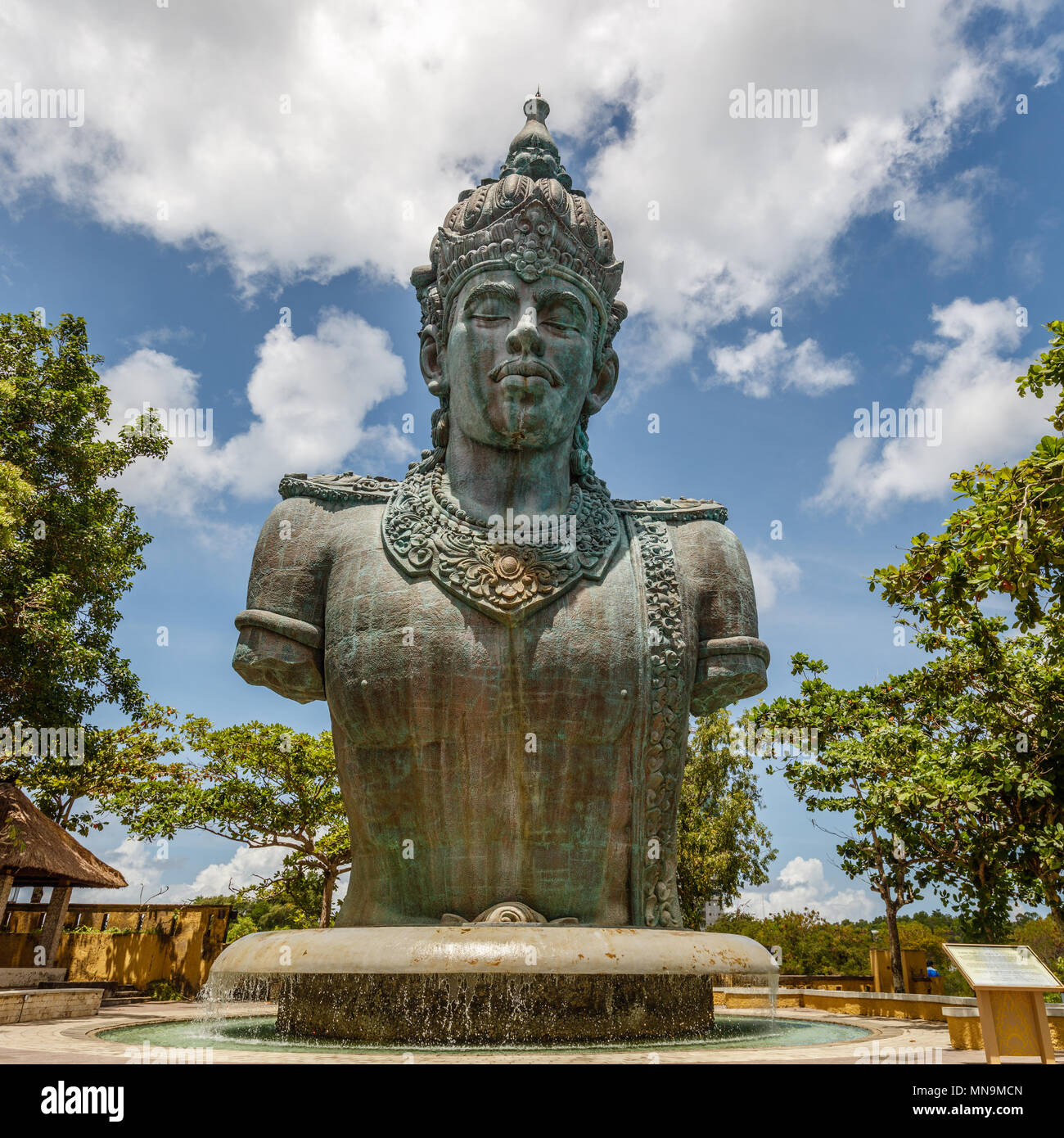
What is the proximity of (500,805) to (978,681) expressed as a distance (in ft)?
39.4

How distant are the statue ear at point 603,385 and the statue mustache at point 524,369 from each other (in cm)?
94

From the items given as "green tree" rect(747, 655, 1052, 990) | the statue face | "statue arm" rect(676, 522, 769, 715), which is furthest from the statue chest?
"green tree" rect(747, 655, 1052, 990)

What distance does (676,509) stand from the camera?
269 inches

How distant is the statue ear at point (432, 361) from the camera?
273 inches

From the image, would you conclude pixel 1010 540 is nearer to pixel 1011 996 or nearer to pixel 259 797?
pixel 1011 996

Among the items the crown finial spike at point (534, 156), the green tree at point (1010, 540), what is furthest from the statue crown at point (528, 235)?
the green tree at point (1010, 540)

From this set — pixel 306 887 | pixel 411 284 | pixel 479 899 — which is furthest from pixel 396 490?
pixel 306 887

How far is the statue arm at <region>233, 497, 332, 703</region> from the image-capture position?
6.00 metres

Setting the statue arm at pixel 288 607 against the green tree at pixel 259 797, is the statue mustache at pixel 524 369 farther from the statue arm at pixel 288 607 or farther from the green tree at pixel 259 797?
the green tree at pixel 259 797

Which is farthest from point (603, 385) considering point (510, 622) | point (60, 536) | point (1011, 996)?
point (60, 536)

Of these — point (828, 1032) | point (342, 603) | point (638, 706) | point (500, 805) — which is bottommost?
point (828, 1032)

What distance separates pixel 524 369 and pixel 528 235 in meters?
0.99
